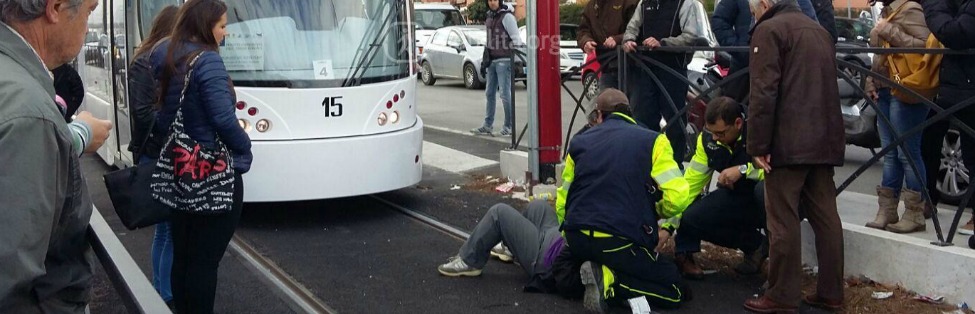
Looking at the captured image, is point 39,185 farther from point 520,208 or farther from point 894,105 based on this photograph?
point 520,208

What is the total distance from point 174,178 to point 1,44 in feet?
9.29

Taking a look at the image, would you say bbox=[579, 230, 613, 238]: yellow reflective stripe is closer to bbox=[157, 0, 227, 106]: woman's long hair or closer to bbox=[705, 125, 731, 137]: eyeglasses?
bbox=[705, 125, 731, 137]: eyeglasses

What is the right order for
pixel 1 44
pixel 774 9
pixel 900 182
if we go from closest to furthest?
1. pixel 1 44
2. pixel 774 9
3. pixel 900 182

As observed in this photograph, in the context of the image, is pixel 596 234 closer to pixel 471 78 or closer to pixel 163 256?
pixel 163 256

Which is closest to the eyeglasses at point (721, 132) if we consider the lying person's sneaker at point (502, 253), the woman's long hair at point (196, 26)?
the lying person's sneaker at point (502, 253)

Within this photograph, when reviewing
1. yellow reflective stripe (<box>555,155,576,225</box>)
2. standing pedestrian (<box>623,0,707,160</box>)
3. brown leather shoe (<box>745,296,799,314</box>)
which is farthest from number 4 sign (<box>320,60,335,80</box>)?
brown leather shoe (<box>745,296,799,314</box>)

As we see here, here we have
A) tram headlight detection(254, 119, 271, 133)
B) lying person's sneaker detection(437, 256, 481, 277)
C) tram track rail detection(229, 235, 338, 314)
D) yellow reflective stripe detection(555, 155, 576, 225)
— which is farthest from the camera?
tram headlight detection(254, 119, 271, 133)

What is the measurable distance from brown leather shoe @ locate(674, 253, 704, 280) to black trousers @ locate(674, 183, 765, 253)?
0.07m

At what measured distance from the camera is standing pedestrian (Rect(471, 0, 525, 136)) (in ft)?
46.2

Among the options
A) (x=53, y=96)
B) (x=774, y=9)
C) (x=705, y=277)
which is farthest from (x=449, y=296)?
(x=53, y=96)

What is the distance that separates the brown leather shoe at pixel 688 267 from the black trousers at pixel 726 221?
0.23 feet

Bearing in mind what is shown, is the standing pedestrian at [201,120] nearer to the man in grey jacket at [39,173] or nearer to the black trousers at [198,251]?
the black trousers at [198,251]

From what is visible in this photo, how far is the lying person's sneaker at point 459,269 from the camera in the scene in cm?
643

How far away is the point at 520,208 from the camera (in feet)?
28.9
